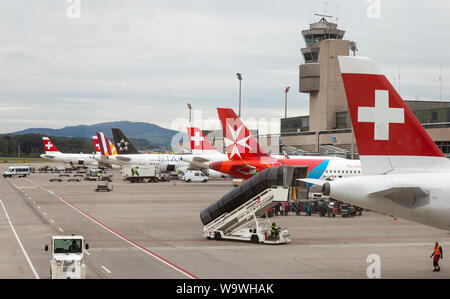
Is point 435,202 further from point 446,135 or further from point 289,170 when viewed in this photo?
point 446,135

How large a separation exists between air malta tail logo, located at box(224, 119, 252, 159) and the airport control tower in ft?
186

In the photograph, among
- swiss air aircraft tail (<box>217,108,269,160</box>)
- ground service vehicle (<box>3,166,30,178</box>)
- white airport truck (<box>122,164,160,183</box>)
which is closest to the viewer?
swiss air aircraft tail (<box>217,108,269,160</box>)

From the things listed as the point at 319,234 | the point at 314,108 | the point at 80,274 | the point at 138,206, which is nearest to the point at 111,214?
the point at 138,206

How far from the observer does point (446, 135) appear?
87375 millimetres

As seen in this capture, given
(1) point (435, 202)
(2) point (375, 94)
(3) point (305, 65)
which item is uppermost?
(3) point (305, 65)

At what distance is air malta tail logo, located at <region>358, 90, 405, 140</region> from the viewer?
67.6 feet

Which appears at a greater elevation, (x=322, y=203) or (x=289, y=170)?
(x=289, y=170)

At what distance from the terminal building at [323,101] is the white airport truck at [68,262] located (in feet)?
295

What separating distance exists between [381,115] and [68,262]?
1429cm

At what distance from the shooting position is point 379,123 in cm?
2059

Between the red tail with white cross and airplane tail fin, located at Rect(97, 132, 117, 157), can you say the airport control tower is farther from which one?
airplane tail fin, located at Rect(97, 132, 117, 157)

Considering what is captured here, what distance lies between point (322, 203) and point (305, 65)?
8852 centimetres

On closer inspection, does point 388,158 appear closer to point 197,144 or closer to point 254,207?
point 254,207

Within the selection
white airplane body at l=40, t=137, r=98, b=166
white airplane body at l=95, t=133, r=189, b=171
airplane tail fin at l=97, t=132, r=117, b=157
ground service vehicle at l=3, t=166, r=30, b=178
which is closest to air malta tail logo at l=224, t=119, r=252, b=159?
white airplane body at l=95, t=133, r=189, b=171
